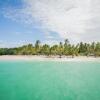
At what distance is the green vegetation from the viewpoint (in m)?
35.8

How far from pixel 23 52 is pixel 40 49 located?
3284mm

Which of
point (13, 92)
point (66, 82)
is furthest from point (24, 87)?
point (66, 82)

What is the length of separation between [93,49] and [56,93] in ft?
95.7

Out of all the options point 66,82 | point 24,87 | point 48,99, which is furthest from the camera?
point 66,82

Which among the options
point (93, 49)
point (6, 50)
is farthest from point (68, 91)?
point (6, 50)

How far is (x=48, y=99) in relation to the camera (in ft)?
28.5

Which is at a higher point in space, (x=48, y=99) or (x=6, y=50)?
(x=6, y=50)

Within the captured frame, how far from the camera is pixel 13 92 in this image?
9.65 meters

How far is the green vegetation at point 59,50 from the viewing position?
1409 inches

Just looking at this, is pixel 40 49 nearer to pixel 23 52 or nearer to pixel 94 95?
pixel 23 52

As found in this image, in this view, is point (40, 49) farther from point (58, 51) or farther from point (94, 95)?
point (94, 95)

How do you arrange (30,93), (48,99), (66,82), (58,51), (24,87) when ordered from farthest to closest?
(58,51), (66,82), (24,87), (30,93), (48,99)

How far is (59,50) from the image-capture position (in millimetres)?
35688

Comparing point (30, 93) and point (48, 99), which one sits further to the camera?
point (30, 93)
